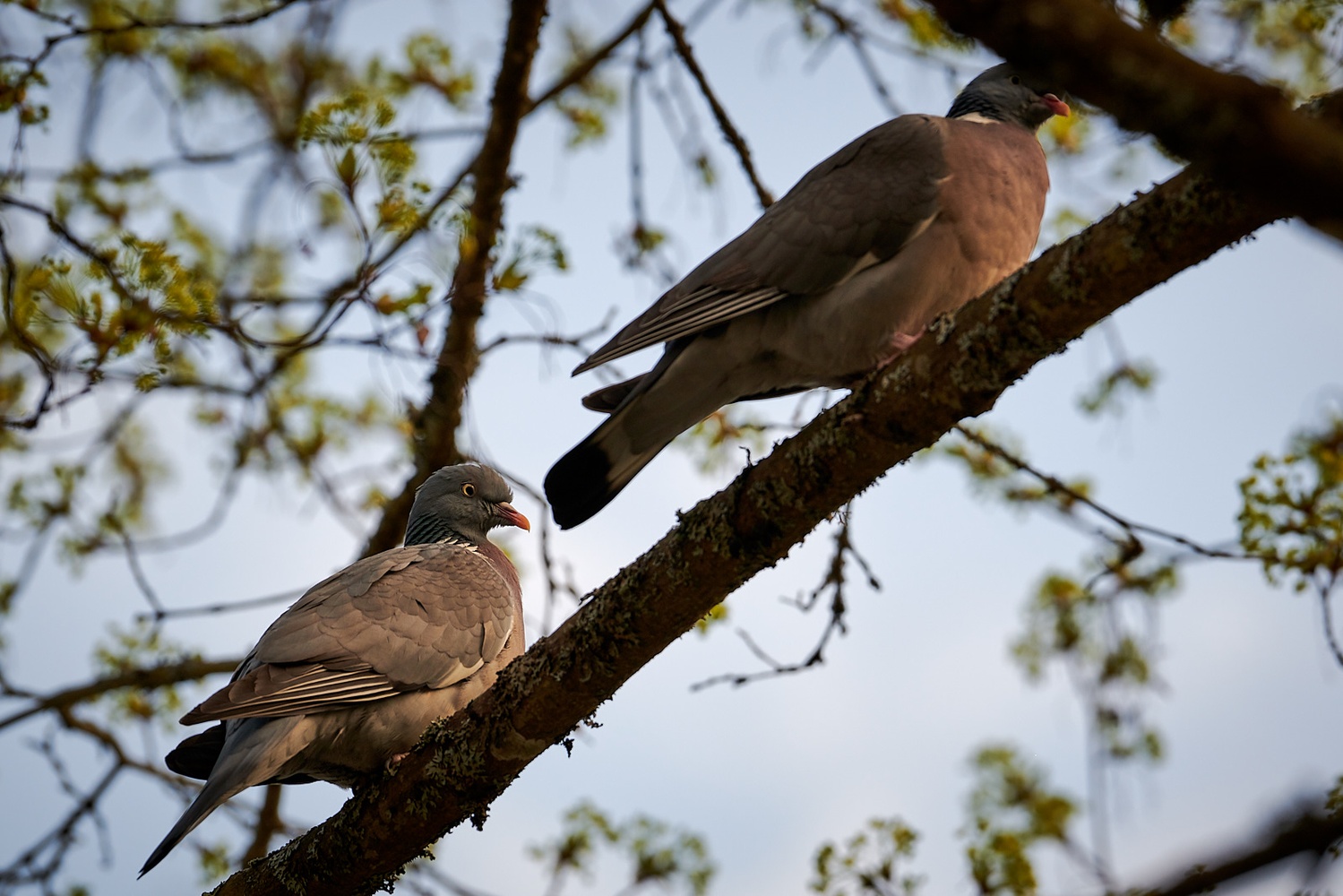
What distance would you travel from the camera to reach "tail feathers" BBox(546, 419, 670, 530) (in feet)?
12.1

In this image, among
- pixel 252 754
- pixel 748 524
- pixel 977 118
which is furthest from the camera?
pixel 977 118

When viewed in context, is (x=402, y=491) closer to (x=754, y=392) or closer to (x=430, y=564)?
(x=430, y=564)

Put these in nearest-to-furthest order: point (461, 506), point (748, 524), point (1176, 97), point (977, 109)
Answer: point (1176, 97), point (748, 524), point (977, 109), point (461, 506)

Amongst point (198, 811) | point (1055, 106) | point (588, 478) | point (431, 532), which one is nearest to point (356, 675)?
point (198, 811)

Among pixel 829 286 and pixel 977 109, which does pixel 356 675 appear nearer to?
pixel 829 286

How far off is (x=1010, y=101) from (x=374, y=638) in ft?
10.2

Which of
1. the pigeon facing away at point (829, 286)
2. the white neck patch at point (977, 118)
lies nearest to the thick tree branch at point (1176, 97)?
the pigeon facing away at point (829, 286)

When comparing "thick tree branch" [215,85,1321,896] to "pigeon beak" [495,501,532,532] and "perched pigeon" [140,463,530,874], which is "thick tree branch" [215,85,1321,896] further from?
"pigeon beak" [495,501,532,532]

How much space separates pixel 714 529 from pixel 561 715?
2.09 ft

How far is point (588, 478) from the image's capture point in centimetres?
369

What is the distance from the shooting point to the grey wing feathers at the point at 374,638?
3355 millimetres

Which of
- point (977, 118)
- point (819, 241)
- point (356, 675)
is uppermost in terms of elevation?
point (977, 118)

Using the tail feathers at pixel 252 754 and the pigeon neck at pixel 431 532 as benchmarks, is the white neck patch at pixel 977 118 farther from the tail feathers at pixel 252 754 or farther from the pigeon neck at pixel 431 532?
the tail feathers at pixel 252 754

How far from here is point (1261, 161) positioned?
3.35 feet
